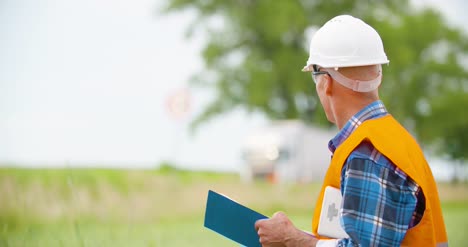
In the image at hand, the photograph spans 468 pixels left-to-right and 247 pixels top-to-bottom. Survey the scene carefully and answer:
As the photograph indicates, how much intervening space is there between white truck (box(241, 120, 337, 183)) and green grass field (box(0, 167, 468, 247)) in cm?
673

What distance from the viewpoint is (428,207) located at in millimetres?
1768

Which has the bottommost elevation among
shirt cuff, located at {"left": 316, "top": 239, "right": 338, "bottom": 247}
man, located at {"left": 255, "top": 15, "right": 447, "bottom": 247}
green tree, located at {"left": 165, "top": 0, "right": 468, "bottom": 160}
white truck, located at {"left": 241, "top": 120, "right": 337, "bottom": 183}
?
shirt cuff, located at {"left": 316, "top": 239, "right": 338, "bottom": 247}

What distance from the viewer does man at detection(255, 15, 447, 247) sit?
1.67 m

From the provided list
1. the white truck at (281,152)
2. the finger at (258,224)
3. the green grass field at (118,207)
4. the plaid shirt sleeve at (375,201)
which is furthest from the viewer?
the white truck at (281,152)

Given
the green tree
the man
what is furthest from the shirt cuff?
the green tree

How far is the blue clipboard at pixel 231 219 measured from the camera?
194 centimetres

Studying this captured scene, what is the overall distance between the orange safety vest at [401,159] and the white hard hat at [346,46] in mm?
174

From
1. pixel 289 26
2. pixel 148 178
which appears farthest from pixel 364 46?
pixel 289 26

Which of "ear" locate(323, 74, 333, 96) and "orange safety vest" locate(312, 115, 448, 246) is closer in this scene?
"orange safety vest" locate(312, 115, 448, 246)

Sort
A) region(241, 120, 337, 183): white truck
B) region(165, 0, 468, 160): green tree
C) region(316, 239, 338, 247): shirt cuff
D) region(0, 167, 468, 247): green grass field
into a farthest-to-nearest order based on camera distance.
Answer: region(165, 0, 468, 160): green tree → region(241, 120, 337, 183): white truck → region(0, 167, 468, 247): green grass field → region(316, 239, 338, 247): shirt cuff

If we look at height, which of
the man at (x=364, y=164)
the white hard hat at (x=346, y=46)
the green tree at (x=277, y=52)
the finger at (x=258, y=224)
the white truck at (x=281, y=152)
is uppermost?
the green tree at (x=277, y=52)

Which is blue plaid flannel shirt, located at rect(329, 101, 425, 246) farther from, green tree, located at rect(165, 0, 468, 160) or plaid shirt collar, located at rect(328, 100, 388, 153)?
green tree, located at rect(165, 0, 468, 160)

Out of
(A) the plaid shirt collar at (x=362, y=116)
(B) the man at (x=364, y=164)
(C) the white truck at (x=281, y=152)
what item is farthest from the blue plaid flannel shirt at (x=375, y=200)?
(C) the white truck at (x=281, y=152)

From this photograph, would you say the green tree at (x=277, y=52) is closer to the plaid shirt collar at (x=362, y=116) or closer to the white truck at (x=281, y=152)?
the white truck at (x=281, y=152)
